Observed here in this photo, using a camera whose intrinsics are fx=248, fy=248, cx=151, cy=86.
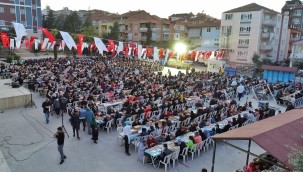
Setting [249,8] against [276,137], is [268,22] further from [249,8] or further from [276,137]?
[276,137]

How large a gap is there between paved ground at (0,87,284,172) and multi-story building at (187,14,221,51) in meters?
43.4

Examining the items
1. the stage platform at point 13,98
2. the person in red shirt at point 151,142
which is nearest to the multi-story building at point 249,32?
the stage platform at point 13,98

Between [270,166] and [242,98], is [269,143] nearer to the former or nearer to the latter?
[270,166]

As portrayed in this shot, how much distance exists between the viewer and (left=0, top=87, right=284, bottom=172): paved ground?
33.0ft

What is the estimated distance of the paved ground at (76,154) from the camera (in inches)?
396

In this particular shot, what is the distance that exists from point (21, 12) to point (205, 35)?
41278 mm

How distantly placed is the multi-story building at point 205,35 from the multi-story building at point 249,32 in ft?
12.3

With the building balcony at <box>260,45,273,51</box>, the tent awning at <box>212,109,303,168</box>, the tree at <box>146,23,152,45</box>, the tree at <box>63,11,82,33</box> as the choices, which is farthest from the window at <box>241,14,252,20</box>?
the tree at <box>63,11,82,33</box>

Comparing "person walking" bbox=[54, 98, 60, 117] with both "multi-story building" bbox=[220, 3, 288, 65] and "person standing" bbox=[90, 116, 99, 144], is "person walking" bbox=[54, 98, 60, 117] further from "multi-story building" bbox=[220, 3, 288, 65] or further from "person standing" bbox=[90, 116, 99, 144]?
"multi-story building" bbox=[220, 3, 288, 65]

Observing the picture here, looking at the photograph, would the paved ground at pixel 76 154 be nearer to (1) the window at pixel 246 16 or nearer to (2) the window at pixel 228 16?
(1) the window at pixel 246 16

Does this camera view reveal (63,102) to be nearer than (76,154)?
No

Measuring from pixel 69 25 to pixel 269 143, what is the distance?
71379 millimetres

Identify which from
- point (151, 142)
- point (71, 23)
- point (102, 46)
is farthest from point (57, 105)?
point (71, 23)

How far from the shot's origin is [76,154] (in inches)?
436
